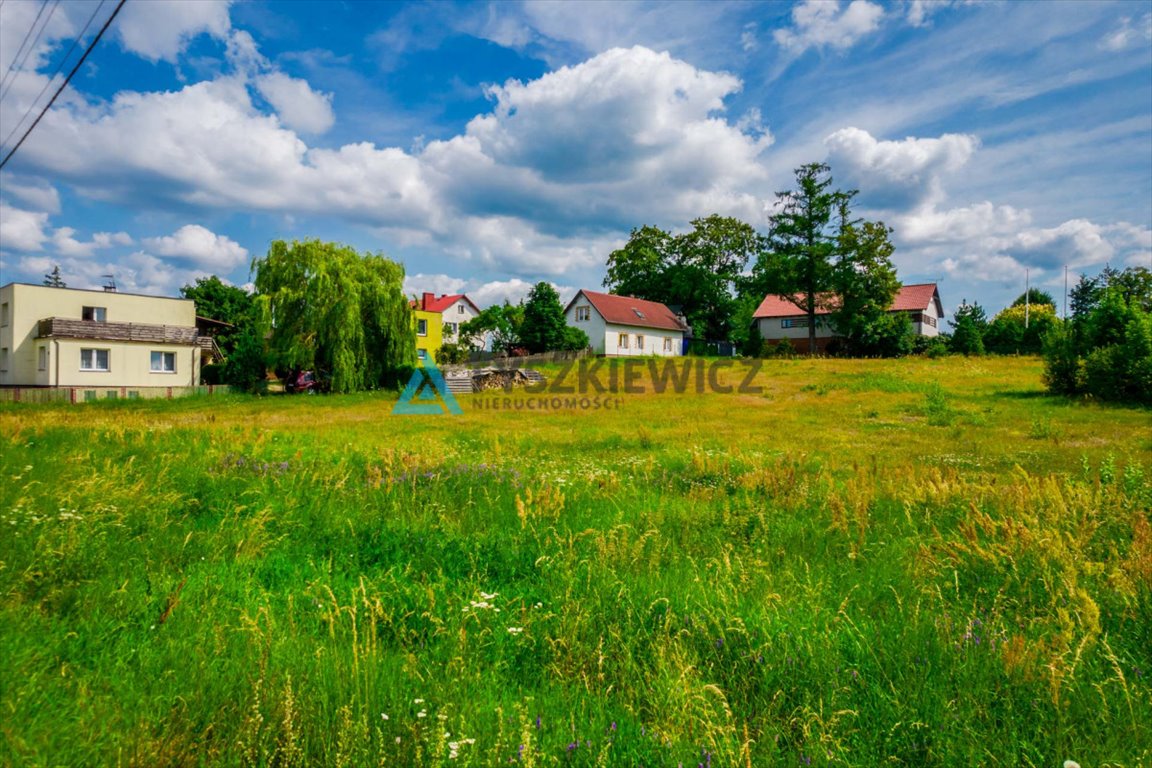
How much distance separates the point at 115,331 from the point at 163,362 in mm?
3212

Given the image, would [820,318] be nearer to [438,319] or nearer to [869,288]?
[869,288]

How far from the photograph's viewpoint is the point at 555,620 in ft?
11.1

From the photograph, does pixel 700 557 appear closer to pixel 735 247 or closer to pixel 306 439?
pixel 306 439

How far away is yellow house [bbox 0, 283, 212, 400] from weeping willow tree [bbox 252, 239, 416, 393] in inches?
390

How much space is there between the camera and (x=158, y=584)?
364cm

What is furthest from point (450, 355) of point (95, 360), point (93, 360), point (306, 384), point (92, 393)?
point (92, 393)

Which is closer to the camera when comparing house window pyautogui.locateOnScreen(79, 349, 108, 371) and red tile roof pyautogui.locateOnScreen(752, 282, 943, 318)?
house window pyautogui.locateOnScreen(79, 349, 108, 371)

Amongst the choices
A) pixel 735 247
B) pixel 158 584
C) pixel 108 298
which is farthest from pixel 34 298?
pixel 735 247

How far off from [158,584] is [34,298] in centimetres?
4472

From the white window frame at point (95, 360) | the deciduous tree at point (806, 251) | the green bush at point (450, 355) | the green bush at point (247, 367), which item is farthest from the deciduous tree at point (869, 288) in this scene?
the white window frame at point (95, 360)

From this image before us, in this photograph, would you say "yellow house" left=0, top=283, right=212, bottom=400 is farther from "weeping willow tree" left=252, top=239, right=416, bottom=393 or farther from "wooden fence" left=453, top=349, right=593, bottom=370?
"wooden fence" left=453, top=349, right=593, bottom=370

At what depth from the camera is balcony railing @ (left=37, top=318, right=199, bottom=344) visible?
108 ft

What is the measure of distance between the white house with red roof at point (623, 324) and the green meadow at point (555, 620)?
156 feet

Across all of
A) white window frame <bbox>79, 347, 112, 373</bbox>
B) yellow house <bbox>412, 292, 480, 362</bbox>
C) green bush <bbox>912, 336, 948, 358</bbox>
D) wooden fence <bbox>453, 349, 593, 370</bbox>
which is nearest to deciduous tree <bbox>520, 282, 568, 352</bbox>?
wooden fence <bbox>453, 349, 593, 370</bbox>
